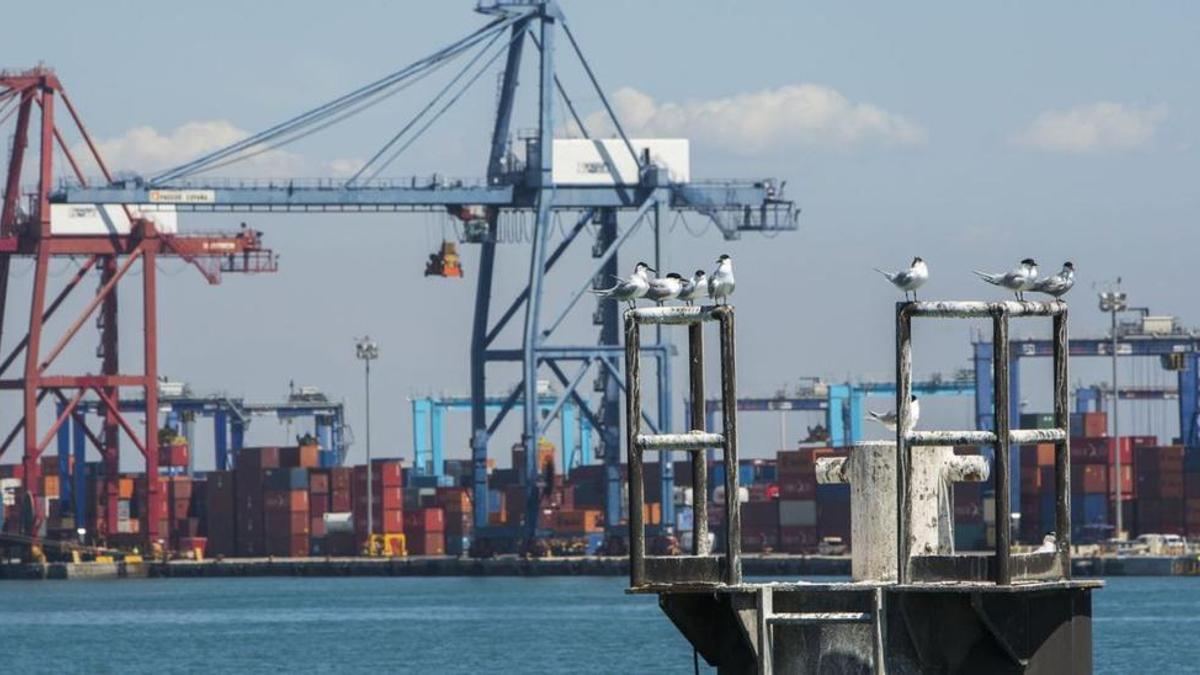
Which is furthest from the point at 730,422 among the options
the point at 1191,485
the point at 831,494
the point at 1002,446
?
the point at 831,494

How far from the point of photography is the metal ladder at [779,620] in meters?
12.8

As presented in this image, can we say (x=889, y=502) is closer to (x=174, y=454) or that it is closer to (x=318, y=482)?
(x=318, y=482)

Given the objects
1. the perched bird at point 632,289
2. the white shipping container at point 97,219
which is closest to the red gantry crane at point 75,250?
the white shipping container at point 97,219

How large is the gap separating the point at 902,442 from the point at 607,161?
80943mm

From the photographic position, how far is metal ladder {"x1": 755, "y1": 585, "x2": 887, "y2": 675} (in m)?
12.8

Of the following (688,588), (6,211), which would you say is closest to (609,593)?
(6,211)

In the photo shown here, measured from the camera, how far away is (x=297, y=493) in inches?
4727

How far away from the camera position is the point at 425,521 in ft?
386

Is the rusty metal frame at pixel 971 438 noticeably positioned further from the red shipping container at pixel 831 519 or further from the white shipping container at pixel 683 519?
the red shipping container at pixel 831 519

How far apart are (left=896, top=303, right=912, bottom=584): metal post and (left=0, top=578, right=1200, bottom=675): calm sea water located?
33.9 m

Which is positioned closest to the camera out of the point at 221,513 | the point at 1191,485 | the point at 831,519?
the point at 1191,485

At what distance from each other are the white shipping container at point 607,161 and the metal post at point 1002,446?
79.2 meters

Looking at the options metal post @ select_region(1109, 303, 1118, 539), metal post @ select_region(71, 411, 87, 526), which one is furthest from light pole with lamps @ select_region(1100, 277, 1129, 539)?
metal post @ select_region(71, 411, 87, 526)

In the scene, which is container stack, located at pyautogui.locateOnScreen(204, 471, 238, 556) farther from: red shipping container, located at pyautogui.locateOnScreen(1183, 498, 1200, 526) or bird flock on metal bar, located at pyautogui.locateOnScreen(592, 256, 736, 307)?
bird flock on metal bar, located at pyautogui.locateOnScreen(592, 256, 736, 307)
